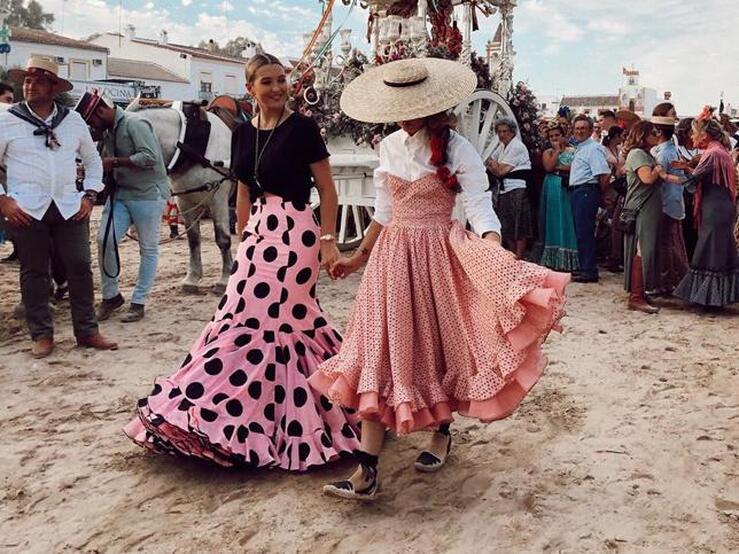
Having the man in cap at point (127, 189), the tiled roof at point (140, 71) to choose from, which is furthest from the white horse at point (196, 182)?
the tiled roof at point (140, 71)

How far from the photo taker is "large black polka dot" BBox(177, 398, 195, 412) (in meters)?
3.08

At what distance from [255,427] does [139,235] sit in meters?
3.11

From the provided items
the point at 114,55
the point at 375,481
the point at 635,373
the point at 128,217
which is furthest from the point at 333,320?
the point at 114,55

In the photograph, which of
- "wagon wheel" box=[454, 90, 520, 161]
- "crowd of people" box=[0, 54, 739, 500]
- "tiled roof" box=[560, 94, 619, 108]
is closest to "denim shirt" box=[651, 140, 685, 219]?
"wagon wheel" box=[454, 90, 520, 161]

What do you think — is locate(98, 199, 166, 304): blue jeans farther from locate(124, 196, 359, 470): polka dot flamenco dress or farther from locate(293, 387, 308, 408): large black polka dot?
locate(293, 387, 308, 408): large black polka dot

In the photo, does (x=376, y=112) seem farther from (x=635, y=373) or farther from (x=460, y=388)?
(x=635, y=373)

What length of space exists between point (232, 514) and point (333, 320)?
10.1ft

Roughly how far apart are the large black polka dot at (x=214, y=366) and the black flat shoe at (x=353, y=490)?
727 mm

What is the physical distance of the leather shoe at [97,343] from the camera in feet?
16.3

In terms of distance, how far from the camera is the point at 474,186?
2.93m

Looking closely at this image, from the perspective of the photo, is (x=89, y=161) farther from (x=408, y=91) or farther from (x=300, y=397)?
(x=408, y=91)

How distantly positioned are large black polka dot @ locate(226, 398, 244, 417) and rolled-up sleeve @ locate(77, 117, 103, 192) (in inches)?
90.8

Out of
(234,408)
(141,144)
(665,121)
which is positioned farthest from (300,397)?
(665,121)

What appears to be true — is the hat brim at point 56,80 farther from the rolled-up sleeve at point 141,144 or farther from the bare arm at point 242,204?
the bare arm at point 242,204
